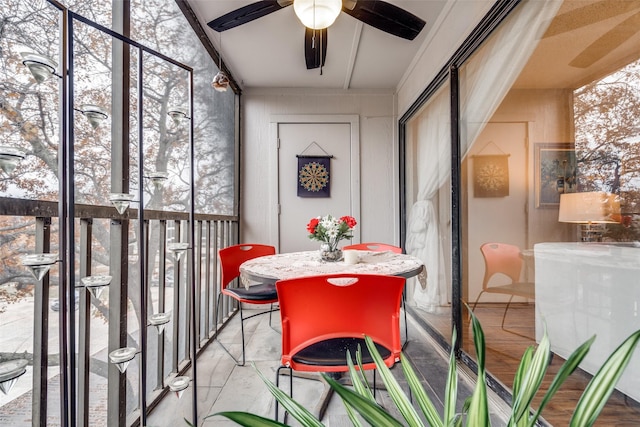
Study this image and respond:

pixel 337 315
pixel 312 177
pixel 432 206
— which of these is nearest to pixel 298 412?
pixel 337 315

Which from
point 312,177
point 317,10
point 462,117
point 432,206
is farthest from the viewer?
point 312,177

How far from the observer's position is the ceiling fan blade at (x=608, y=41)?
102 cm

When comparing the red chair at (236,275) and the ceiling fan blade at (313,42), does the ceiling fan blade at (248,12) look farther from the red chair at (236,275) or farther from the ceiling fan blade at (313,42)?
the red chair at (236,275)

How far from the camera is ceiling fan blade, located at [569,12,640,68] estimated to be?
102cm

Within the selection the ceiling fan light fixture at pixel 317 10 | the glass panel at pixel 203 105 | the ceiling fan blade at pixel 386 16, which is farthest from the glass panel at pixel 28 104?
the ceiling fan blade at pixel 386 16

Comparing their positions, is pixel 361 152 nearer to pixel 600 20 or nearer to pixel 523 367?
pixel 600 20

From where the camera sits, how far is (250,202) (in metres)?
3.71

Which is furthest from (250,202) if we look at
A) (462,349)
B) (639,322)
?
(639,322)

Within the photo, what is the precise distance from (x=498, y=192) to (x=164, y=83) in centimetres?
217

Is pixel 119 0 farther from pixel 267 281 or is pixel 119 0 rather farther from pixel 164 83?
pixel 267 281

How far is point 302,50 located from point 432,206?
1.88 metres

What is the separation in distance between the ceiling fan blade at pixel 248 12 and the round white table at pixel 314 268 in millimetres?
1546

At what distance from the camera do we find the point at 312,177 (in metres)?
3.68

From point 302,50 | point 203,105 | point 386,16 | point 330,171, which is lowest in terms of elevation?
point 330,171
